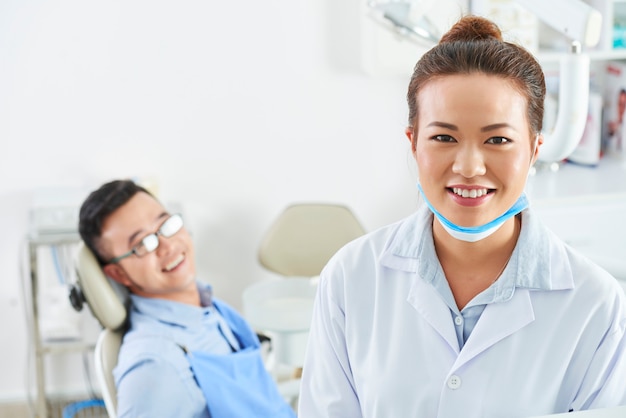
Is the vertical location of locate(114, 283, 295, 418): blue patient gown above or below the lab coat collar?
below

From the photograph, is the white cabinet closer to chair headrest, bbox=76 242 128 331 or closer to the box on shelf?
the box on shelf

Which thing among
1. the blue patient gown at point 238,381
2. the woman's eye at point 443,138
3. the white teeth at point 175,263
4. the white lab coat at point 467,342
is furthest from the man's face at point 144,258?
the woman's eye at point 443,138

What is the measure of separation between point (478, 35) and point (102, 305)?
1.12 metres

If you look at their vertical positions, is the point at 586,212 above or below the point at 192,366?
above

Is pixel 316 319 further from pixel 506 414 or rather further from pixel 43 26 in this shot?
pixel 43 26

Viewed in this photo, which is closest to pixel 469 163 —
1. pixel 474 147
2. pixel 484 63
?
pixel 474 147

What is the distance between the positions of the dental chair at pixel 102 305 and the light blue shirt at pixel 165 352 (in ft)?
0.13

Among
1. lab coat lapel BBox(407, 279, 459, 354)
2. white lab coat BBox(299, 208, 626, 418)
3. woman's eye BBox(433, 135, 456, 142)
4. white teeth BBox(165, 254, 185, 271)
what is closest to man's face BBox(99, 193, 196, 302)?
white teeth BBox(165, 254, 185, 271)

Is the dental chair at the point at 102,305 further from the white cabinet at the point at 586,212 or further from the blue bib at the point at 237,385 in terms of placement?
the white cabinet at the point at 586,212

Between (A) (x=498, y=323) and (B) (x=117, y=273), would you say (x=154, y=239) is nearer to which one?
(B) (x=117, y=273)

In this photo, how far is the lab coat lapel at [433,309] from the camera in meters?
1.35

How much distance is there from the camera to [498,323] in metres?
1.33

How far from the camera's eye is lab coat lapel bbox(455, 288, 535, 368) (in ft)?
4.32

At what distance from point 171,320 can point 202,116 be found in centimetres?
120
